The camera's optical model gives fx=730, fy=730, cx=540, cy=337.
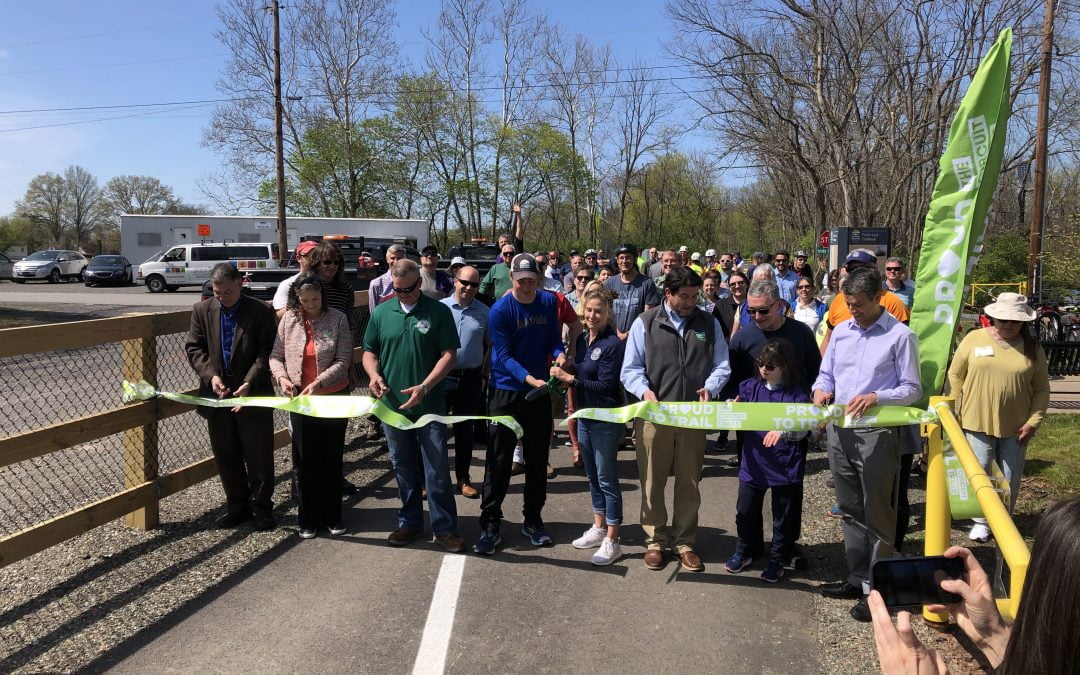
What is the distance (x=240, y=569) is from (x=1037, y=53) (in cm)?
2568

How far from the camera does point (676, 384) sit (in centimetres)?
477

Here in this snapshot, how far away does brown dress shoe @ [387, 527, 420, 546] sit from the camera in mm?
5090

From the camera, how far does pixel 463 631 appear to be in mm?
3914

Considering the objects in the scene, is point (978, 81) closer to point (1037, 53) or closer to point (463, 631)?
point (463, 631)

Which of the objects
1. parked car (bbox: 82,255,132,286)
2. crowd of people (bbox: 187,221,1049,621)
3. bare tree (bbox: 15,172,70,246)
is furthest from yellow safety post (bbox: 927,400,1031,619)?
bare tree (bbox: 15,172,70,246)

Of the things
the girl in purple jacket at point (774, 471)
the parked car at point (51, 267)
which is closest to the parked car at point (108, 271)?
the parked car at point (51, 267)

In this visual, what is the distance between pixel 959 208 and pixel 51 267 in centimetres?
4393

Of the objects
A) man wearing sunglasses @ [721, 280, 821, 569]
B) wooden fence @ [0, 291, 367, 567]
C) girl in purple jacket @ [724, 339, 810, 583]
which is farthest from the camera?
man wearing sunglasses @ [721, 280, 821, 569]

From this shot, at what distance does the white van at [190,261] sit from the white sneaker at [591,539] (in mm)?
27750

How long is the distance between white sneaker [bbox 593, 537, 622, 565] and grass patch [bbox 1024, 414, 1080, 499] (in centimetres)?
372

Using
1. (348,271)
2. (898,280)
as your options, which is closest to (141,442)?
(898,280)

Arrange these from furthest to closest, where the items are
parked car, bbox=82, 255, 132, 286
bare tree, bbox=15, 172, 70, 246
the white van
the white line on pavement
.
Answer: bare tree, bbox=15, 172, 70, 246, parked car, bbox=82, 255, 132, 286, the white van, the white line on pavement

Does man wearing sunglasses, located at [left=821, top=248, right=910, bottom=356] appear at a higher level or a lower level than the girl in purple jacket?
higher

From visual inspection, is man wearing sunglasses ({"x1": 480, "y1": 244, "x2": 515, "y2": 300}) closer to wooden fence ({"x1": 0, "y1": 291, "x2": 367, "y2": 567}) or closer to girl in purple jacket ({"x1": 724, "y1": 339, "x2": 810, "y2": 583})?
wooden fence ({"x1": 0, "y1": 291, "x2": 367, "y2": 567})
